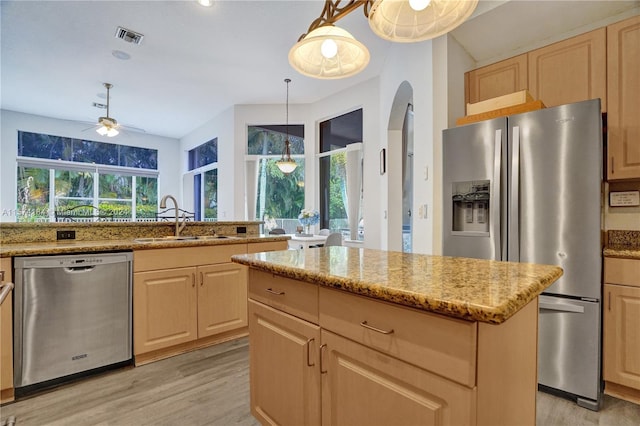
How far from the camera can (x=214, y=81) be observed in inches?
185

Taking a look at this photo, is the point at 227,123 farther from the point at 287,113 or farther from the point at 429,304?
the point at 429,304

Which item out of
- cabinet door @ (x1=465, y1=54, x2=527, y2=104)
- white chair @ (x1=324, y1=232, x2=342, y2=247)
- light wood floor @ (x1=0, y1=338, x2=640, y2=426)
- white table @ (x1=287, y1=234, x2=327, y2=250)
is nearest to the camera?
A: light wood floor @ (x1=0, y1=338, x2=640, y2=426)

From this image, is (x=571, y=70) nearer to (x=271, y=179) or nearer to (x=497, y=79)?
(x=497, y=79)

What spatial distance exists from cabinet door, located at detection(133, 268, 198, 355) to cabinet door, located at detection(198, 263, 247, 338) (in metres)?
0.07

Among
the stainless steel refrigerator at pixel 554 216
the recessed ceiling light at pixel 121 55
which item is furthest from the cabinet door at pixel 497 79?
the recessed ceiling light at pixel 121 55

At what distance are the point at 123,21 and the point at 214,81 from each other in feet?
5.00

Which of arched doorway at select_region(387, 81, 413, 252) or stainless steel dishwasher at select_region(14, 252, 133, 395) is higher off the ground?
arched doorway at select_region(387, 81, 413, 252)

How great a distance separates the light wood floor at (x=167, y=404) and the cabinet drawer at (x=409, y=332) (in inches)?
44.2

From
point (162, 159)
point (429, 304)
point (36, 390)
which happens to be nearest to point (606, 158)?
point (429, 304)

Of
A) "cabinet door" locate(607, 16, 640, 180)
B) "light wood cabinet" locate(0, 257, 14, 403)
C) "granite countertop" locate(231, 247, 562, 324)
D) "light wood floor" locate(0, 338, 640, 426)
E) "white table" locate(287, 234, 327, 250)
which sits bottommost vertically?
"light wood floor" locate(0, 338, 640, 426)

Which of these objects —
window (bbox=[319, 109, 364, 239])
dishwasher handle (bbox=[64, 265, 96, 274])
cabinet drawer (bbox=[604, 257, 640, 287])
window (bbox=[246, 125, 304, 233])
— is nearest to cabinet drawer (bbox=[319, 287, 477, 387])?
cabinet drawer (bbox=[604, 257, 640, 287])

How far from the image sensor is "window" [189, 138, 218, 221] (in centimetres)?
677

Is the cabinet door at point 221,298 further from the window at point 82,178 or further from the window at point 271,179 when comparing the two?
the window at point 82,178

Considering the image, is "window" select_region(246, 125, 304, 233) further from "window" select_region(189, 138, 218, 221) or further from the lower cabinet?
the lower cabinet
